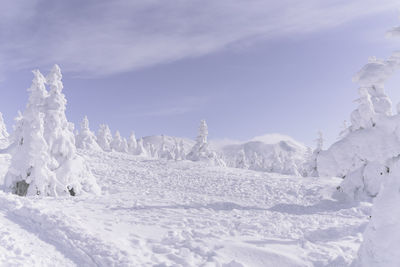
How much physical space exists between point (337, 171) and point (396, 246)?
460 inches

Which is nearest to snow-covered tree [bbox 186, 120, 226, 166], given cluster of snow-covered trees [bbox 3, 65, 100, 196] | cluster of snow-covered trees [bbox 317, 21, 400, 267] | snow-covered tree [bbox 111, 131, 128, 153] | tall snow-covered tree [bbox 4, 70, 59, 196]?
cluster of snow-covered trees [bbox 3, 65, 100, 196]

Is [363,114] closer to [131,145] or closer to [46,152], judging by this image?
[46,152]

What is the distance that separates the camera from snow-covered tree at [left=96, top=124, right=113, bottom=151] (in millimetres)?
87625

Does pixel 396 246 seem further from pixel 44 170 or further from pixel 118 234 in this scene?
pixel 44 170

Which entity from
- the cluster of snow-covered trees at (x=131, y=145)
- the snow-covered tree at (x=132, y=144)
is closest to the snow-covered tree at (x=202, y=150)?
the cluster of snow-covered trees at (x=131, y=145)

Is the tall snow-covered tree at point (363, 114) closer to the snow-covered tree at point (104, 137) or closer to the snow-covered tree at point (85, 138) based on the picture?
the snow-covered tree at point (85, 138)

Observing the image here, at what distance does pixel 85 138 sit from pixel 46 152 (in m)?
54.1

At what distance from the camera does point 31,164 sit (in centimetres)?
2156

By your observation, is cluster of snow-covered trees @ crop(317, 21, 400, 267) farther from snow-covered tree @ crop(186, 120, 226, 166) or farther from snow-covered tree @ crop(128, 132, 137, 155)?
snow-covered tree @ crop(128, 132, 137, 155)

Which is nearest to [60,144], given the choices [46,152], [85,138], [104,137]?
[46,152]

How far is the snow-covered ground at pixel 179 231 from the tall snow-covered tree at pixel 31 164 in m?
4.19

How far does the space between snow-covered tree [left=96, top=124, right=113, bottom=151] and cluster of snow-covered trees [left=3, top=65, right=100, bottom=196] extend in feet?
210

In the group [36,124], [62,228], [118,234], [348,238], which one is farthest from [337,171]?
[36,124]

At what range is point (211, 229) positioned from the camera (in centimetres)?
1317
